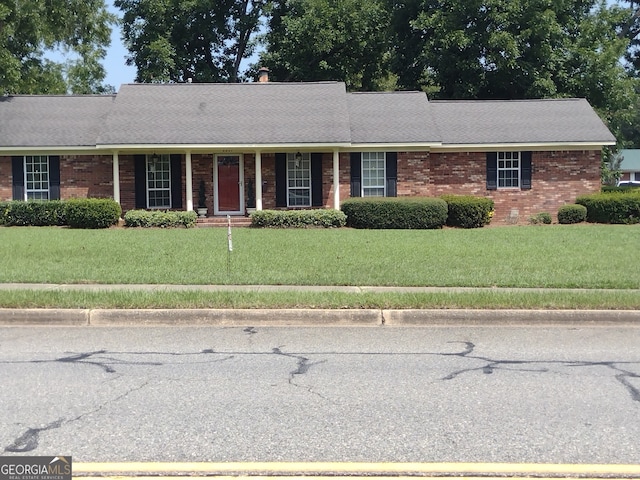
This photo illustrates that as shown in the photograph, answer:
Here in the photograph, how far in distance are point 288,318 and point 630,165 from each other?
73263 mm

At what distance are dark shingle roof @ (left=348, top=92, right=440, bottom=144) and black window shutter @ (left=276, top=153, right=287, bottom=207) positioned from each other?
2589mm

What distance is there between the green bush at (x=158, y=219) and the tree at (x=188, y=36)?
17.4 meters

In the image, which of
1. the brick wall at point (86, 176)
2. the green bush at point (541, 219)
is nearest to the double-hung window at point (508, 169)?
the green bush at point (541, 219)

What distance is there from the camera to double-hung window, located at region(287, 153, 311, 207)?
985 inches

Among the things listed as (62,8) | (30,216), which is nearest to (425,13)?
(62,8)

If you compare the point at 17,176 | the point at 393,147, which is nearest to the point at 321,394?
the point at 393,147

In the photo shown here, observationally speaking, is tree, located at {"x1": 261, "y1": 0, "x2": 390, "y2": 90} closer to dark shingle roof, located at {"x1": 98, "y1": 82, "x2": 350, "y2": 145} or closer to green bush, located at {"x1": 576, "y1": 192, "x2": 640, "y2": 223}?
dark shingle roof, located at {"x1": 98, "y1": 82, "x2": 350, "y2": 145}

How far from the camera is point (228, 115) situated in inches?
999

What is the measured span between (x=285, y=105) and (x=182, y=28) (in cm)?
1603

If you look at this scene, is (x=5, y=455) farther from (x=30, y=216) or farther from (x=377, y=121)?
(x=377, y=121)

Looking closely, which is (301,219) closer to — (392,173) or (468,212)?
(392,173)

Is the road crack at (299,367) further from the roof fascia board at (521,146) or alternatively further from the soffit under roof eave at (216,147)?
the roof fascia board at (521,146)

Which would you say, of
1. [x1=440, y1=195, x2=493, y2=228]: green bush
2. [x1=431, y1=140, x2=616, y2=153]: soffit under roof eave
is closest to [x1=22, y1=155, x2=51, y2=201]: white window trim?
[x1=431, y1=140, x2=616, y2=153]: soffit under roof eave

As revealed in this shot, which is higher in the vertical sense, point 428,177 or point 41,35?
point 41,35
